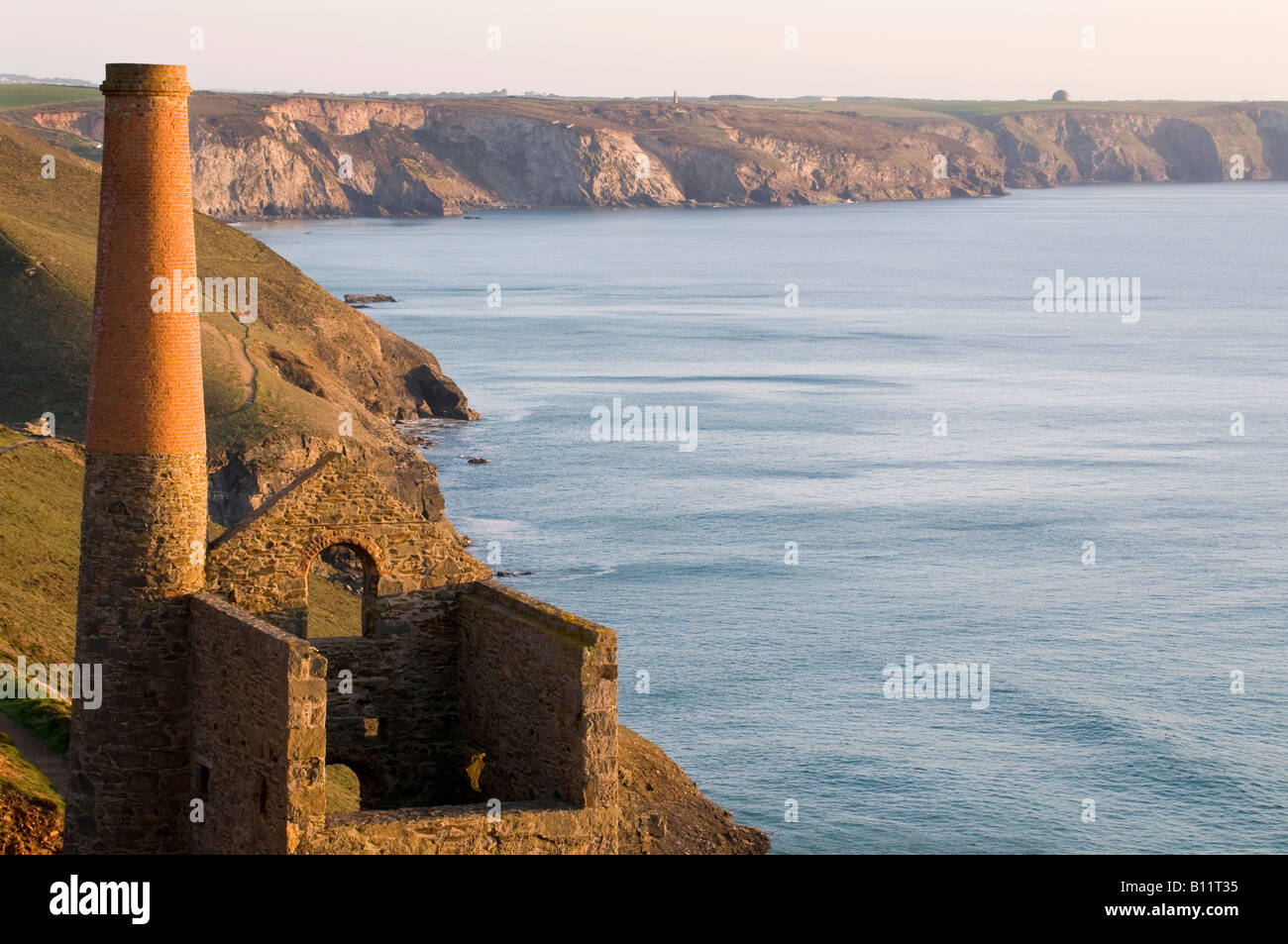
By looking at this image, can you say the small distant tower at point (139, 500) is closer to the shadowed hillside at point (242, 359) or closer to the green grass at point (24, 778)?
the green grass at point (24, 778)

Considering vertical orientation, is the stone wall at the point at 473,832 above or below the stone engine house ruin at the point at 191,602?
below

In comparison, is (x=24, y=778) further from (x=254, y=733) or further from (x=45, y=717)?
(x=254, y=733)

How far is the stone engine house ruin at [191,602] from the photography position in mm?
29047

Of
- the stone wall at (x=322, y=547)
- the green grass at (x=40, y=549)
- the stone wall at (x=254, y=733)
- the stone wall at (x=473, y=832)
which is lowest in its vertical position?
the green grass at (x=40, y=549)

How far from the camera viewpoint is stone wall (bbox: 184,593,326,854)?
25266 mm

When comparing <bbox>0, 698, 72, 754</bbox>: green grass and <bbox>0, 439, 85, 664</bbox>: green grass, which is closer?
<bbox>0, 698, 72, 754</bbox>: green grass

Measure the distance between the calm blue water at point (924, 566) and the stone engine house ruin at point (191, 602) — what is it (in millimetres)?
32707

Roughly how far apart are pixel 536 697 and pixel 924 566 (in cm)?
6961

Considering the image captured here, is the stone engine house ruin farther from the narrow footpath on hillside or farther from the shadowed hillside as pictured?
the shadowed hillside

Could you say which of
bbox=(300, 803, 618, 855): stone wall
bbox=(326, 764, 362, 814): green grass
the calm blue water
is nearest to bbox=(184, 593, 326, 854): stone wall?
bbox=(300, 803, 618, 855): stone wall

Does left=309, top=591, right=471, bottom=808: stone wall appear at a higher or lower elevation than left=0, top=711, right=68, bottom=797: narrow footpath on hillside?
higher

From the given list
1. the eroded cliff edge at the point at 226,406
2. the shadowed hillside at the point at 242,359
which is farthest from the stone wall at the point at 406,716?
the shadowed hillside at the point at 242,359

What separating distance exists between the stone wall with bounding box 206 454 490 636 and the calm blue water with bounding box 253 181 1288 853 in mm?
33402
